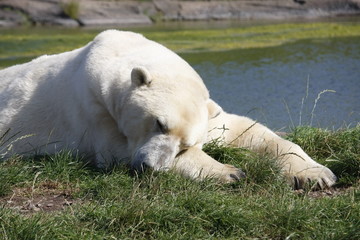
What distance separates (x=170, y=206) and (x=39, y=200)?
98 cm

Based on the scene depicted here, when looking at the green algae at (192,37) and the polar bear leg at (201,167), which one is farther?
the green algae at (192,37)

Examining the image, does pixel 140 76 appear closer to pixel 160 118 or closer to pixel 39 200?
pixel 160 118

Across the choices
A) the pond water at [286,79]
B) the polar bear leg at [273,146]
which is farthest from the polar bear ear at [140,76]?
the pond water at [286,79]

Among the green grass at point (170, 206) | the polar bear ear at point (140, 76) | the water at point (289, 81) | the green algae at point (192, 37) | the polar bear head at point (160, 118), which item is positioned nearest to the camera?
the green grass at point (170, 206)

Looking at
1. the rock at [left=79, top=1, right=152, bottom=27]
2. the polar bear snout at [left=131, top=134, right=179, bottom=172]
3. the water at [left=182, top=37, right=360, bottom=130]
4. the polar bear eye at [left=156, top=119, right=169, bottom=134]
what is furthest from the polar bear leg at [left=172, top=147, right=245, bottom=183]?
the rock at [left=79, top=1, right=152, bottom=27]

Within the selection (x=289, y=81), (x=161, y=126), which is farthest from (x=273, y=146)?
(x=289, y=81)

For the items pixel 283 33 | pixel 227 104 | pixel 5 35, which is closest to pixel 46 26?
pixel 5 35

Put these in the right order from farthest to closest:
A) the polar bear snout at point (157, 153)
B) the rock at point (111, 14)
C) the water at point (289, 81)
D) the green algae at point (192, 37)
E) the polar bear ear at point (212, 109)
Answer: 1. the rock at point (111, 14)
2. the green algae at point (192, 37)
3. the water at point (289, 81)
4. the polar bear ear at point (212, 109)
5. the polar bear snout at point (157, 153)

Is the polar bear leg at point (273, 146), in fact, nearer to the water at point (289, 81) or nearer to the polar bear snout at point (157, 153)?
the polar bear snout at point (157, 153)

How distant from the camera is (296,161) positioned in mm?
5262

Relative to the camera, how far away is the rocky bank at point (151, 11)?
27.5 m

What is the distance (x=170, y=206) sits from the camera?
4.01 m

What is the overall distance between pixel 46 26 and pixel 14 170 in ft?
74.7

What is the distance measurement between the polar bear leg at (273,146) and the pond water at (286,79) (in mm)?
1857
